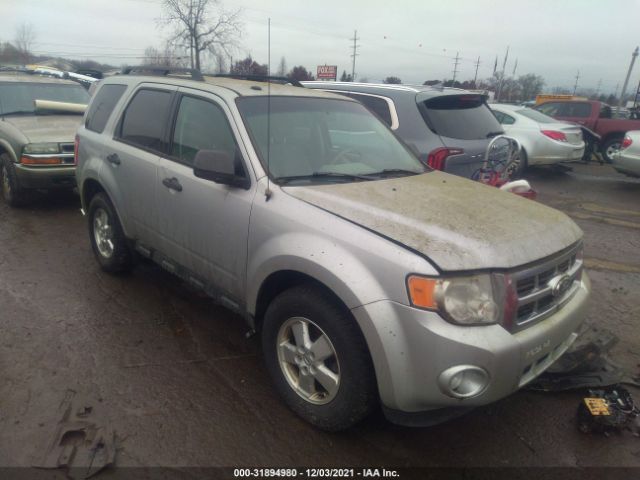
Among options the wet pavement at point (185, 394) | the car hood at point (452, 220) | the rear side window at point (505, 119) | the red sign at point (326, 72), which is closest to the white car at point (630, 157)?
the rear side window at point (505, 119)

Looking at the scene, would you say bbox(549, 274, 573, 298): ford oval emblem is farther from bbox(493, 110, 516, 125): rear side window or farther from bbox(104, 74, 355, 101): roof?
bbox(493, 110, 516, 125): rear side window

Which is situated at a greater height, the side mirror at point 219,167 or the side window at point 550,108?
the side mirror at point 219,167

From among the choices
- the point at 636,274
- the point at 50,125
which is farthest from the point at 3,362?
the point at 636,274

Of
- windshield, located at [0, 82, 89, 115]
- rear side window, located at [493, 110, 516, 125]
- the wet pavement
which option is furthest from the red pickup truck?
windshield, located at [0, 82, 89, 115]

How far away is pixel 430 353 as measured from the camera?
2.14m

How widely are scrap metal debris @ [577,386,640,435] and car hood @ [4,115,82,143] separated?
668 cm

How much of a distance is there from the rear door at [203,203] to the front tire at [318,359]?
46 cm

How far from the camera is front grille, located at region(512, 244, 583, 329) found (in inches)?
91.2

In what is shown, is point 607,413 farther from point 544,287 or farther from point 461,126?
point 461,126

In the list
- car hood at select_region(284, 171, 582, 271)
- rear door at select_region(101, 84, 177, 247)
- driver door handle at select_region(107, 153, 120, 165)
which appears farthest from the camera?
driver door handle at select_region(107, 153, 120, 165)

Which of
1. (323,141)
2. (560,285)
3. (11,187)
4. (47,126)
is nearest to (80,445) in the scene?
(323,141)

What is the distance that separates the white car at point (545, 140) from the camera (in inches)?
407

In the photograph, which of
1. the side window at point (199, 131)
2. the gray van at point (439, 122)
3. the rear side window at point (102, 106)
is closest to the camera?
the side window at point (199, 131)

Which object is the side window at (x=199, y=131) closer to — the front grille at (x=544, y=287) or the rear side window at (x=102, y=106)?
the rear side window at (x=102, y=106)
